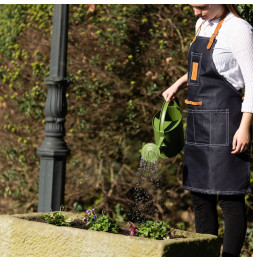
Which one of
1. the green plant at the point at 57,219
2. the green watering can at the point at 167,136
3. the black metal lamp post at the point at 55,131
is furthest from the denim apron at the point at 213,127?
the black metal lamp post at the point at 55,131

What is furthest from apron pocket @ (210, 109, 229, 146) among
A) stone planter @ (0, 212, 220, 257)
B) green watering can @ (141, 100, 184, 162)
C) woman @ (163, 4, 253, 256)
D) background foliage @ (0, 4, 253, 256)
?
background foliage @ (0, 4, 253, 256)

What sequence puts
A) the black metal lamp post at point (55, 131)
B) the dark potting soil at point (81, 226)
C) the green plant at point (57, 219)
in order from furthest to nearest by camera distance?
the black metal lamp post at point (55, 131)
the green plant at point (57, 219)
the dark potting soil at point (81, 226)

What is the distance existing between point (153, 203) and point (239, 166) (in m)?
2.44

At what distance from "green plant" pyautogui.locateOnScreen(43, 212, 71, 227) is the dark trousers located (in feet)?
2.53

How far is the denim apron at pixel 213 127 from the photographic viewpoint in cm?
284

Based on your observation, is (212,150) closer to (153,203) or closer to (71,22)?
(153,203)

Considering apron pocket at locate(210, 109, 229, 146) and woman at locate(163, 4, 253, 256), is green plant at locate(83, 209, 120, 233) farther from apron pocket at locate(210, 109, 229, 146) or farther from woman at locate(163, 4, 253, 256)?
apron pocket at locate(210, 109, 229, 146)

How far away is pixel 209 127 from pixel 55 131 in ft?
5.43

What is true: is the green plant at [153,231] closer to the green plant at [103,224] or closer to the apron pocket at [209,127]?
the green plant at [103,224]

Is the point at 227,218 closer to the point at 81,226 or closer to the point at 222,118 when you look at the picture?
the point at 222,118

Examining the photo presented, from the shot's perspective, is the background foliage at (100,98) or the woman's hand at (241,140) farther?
the background foliage at (100,98)

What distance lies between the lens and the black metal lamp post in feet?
13.3

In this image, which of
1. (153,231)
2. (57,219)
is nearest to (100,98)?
(57,219)

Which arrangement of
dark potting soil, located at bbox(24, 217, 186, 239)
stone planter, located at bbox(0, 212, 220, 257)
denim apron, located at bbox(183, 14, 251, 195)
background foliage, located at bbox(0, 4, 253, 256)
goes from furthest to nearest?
background foliage, located at bbox(0, 4, 253, 256) → denim apron, located at bbox(183, 14, 251, 195) → dark potting soil, located at bbox(24, 217, 186, 239) → stone planter, located at bbox(0, 212, 220, 257)
